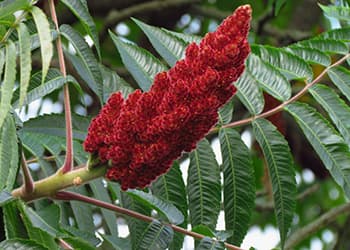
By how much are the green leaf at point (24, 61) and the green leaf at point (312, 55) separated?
2.44 ft

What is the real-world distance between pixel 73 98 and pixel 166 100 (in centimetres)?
212

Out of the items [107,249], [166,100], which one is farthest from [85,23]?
[107,249]

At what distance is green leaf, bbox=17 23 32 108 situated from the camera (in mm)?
1251

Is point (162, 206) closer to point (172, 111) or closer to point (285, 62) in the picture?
point (172, 111)

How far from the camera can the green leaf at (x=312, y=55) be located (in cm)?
194

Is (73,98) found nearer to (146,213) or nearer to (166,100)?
(146,213)

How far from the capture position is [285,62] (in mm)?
1961

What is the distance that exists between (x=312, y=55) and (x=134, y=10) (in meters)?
1.69

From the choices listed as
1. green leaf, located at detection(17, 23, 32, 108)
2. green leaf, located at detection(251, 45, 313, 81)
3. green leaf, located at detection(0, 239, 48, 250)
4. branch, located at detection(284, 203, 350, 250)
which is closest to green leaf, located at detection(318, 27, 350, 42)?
green leaf, located at detection(251, 45, 313, 81)

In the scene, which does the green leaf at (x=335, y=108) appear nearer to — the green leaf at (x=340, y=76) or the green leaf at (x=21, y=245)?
the green leaf at (x=340, y=76)

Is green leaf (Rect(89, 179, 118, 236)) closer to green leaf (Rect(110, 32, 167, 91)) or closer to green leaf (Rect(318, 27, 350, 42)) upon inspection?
green leaf (Rect(110, 32, 167, 91))

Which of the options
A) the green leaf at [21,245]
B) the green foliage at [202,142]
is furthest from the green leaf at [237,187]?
the green leaf at [21,245]

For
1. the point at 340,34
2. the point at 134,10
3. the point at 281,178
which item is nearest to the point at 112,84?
the point at 281,178

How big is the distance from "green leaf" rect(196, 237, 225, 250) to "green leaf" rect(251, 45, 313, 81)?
470mm
